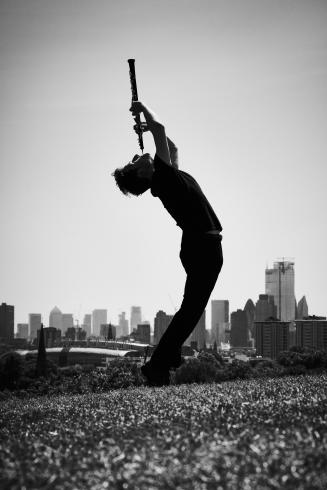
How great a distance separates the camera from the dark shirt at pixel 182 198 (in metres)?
6.86

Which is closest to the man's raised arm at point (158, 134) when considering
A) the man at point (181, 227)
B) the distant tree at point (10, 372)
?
the man at point (181, 227)

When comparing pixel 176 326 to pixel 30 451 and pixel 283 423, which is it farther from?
pixel 30 451

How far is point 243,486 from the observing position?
345cm

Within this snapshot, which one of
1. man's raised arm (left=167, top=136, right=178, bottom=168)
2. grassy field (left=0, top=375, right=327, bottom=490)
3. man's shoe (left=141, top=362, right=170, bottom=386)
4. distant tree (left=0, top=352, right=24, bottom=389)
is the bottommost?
distant tree (left=0, top=352, right=24, bottom=389)

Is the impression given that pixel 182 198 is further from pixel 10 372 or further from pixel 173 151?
pixel 10 372

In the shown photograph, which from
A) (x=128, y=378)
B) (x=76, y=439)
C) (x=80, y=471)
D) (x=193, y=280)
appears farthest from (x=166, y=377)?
(x=128, y=378)

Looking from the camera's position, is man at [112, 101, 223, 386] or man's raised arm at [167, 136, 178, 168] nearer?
man at [112, 101, 223, 386]

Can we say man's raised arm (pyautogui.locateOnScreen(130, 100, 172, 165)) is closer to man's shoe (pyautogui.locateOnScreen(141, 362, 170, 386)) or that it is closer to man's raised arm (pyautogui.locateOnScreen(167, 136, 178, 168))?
man's raised arm (pyautogui.locateOnScreen(167, 136, 178, 168))

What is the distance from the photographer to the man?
22.6ft

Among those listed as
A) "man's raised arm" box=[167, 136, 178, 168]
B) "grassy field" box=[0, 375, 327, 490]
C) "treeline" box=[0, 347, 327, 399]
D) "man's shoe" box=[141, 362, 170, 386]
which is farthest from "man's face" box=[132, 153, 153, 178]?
"treeline" box=[0, 347, 327, 399]

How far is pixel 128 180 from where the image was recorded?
7.11 metres

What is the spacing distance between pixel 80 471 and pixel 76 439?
100cm

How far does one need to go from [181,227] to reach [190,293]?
2.57 ft

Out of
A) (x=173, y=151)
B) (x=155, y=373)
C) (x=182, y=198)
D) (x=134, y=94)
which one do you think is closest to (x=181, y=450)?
(x=155, y=373)
